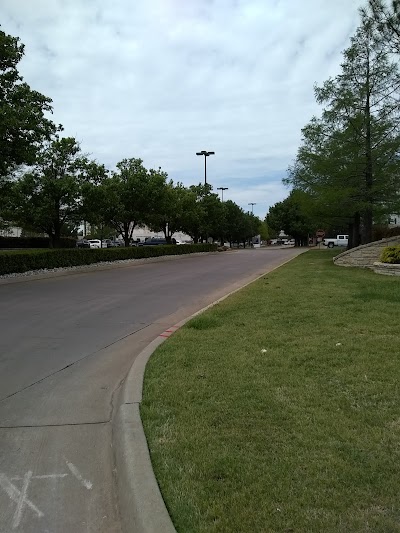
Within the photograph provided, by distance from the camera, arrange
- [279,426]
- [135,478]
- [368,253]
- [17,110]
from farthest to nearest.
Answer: [368,253] < [17,110] < [279,426] < [135,478]

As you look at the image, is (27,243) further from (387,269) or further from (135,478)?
(135,478)

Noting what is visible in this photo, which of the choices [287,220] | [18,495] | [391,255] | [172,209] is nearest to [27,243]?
[172,209]

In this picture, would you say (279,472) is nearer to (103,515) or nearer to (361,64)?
(103,515)

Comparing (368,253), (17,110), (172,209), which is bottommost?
(368,253)

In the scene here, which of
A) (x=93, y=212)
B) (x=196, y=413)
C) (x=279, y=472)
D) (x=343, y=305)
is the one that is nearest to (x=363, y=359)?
(x=196, y=413)

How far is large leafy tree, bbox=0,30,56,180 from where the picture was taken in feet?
50.5

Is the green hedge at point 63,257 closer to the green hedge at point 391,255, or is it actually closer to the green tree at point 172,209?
the green tree at point 172,209

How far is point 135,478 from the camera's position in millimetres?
3082

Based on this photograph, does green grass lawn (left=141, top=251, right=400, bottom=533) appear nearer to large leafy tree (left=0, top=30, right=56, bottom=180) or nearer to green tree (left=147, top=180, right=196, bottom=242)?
large leafy tree (left=0, top=30, right=56, bottom=180)

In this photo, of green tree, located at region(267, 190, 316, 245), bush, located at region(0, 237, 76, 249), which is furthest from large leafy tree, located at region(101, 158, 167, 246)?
green tree, located at region(267, 190, 316, 245)

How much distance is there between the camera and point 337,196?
71.9 feet

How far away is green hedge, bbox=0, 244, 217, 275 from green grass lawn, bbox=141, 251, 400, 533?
519 inches

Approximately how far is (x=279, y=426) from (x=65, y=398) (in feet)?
7.84

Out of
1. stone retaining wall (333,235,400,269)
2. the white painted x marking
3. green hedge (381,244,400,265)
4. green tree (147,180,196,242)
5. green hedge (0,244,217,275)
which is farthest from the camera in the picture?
green tree (147,180,196,242)
